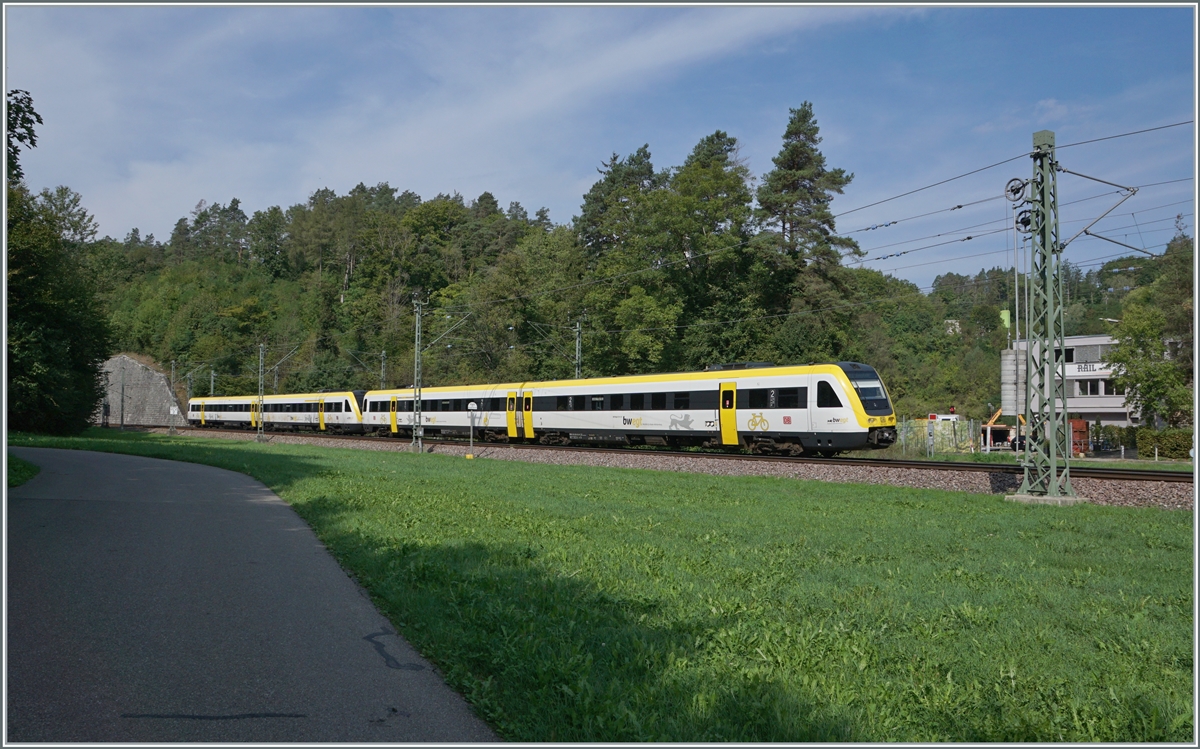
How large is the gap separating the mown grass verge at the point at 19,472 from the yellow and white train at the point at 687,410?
1552cm

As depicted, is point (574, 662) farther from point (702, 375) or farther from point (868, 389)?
point (702, 375)

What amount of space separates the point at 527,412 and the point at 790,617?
30.7m

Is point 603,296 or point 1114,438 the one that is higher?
point 603,296

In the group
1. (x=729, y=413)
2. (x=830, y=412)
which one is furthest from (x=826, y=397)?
(x=729, y=413)

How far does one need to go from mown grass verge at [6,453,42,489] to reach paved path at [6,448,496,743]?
6.30 metres

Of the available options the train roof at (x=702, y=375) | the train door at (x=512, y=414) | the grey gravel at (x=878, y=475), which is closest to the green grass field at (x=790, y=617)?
the grey gravel at (x=878, y=475)

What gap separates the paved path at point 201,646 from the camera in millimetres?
4754

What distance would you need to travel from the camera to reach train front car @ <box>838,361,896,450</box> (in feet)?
81.6

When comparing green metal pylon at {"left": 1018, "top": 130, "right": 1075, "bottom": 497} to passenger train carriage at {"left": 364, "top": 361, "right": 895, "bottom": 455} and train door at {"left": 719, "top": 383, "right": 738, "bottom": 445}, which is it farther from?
train door at {"left": 719, "top": 383, "right": 738, "bottom": 445}

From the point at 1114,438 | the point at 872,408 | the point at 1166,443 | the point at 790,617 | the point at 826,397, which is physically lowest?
the point at 1114,438

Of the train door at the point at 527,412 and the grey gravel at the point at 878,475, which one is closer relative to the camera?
the grey gravel at the point at 878,475

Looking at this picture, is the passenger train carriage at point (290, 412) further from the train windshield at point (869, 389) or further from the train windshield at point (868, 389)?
the train windshield at point (869, 389)

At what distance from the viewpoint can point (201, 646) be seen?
6.16 m

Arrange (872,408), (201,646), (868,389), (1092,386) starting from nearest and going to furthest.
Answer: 1. (201,646)
2. (872,408)
3. (868,389)
4. (1092,386)
